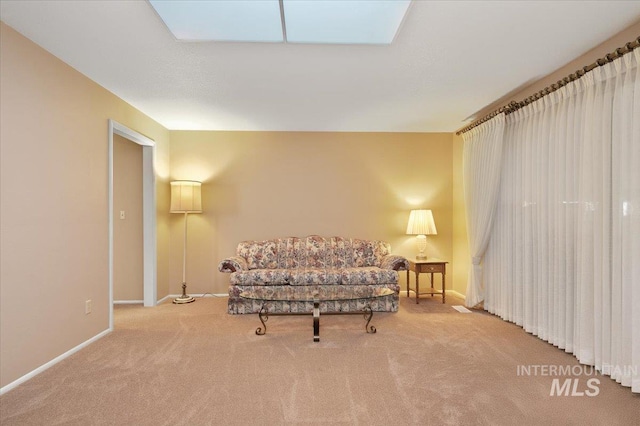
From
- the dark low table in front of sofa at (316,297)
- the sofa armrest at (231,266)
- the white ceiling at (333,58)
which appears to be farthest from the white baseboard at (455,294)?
the sofa armrest at (231,266)

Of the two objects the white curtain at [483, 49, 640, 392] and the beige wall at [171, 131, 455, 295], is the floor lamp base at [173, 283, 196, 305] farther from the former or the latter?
the white curtain at [483, 49, 640, 392]

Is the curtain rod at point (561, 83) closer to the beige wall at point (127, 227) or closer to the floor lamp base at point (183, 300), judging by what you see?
the floor lamp base at point (183, 300)

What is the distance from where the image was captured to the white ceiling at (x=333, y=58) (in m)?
2.08

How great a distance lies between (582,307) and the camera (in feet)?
8.22

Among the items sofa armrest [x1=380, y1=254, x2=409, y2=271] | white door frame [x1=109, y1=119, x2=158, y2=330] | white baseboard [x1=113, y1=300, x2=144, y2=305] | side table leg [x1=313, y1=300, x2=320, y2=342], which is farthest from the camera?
Result: white baseboard [x1=113, y1=300, x2=144, y2=305]

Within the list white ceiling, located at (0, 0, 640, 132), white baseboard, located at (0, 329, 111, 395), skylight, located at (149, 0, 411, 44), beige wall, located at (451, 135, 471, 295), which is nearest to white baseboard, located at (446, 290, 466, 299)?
beige wall, located at (451, 135, 471, 295)

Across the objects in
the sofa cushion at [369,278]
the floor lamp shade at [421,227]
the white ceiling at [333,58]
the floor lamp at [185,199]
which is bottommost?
the sofa cushion at [369,278]

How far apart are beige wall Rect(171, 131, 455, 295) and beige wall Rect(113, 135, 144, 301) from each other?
495mm

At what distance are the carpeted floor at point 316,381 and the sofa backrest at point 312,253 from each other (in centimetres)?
125

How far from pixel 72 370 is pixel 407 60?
12.2 feet

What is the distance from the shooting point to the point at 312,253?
4.65m

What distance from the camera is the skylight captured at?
6.38ft

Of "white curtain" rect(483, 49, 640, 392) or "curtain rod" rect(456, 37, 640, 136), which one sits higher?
"curtain rod" rect(456, 37, 640, 136)

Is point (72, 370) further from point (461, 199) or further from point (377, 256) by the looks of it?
point (461, 199)
